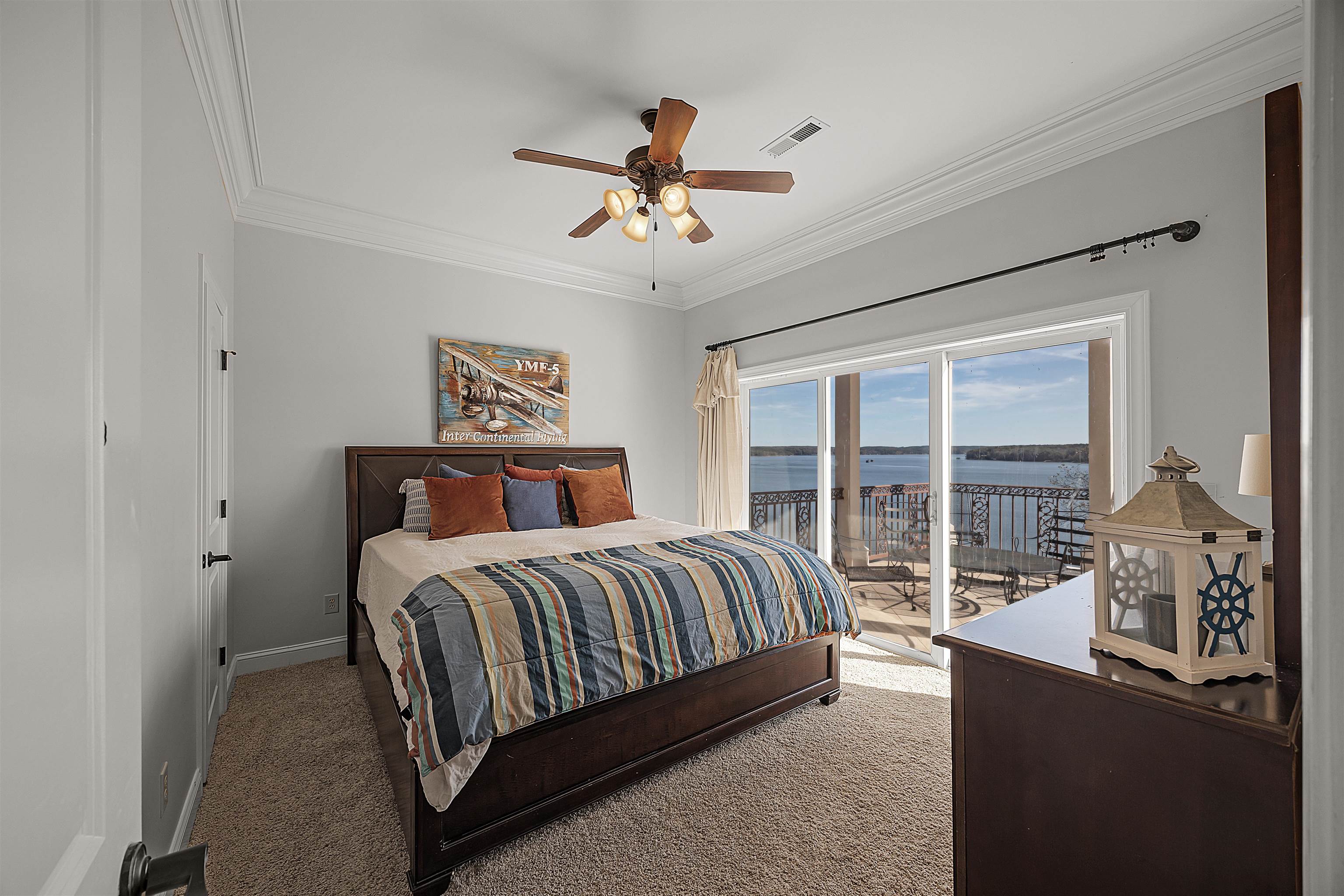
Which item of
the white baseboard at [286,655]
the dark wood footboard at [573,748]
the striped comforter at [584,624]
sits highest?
the striped comforter at [584,624]

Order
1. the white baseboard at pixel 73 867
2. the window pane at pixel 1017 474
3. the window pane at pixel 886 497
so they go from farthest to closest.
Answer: the window pane at pixel 886 497 → the window pane at pixel 1017 474 → the white baseboard at pixel 73 867

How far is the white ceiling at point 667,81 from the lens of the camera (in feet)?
6.72

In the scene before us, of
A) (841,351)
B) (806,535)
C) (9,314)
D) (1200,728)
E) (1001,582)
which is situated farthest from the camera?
(806,535)

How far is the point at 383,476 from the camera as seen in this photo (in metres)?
3.72

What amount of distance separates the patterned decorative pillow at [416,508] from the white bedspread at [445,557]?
5 centimetres

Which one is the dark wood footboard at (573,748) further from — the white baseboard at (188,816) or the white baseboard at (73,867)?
the white baseboard at (73,867)

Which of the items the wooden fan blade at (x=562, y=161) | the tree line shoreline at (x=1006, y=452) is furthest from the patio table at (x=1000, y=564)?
the wooden fan blade at (x=562, y=161)

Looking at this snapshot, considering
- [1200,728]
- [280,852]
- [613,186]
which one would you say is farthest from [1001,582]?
[280,852]

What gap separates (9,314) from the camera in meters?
0.43

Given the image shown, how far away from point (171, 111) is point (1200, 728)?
300cm

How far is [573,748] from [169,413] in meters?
1.69

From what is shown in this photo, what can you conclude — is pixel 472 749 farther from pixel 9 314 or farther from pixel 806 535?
pixel 806 535

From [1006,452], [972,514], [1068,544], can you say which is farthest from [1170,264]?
[972,514]

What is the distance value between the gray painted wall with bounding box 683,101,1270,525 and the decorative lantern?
1465 mm
